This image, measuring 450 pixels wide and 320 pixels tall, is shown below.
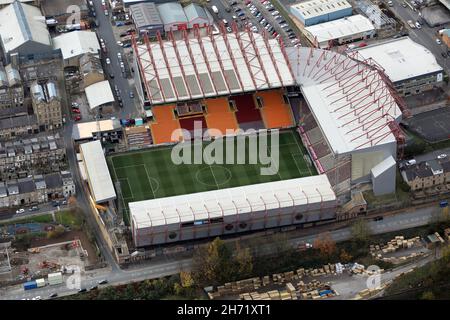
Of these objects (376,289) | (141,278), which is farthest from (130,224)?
(376,289)

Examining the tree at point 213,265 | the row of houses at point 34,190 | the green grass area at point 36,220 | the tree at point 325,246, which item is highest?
the row of houses at point 34,190

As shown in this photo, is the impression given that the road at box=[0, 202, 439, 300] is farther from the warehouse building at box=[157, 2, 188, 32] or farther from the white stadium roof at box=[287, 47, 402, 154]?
the warehouse building at box=[157, 2, 188, 32]

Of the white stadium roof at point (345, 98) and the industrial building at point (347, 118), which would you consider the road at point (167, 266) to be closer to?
the industrial building at point (347, 118)

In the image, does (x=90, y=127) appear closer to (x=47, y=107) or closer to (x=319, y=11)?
(x=47, y=107)

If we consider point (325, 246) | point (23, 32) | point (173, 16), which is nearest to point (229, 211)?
point (325, 246)

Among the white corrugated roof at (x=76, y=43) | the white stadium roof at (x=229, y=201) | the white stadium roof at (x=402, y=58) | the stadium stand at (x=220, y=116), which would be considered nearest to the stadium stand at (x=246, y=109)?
the stadium stand at (x=220, y=116)

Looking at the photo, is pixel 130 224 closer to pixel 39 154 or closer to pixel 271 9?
pixel 39 154

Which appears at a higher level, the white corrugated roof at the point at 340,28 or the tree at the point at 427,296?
the white corrugated roof at the point at 340,28
